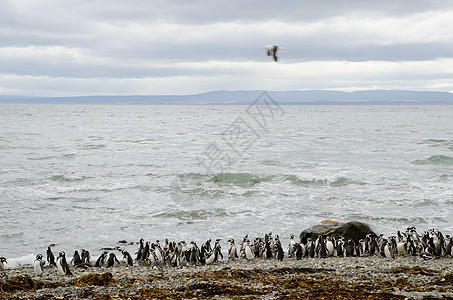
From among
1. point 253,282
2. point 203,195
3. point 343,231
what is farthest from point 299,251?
point 203,195

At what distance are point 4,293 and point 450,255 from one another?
10.8m

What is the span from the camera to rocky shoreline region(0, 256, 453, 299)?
29.9 ft

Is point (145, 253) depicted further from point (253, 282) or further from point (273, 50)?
point (273, 50)

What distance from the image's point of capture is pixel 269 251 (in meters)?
13.6

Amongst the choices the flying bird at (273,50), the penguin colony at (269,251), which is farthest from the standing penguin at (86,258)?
the flying bird at (273,50)

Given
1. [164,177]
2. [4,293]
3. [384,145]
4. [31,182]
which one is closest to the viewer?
[4,293]

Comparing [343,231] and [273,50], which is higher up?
[273,50]

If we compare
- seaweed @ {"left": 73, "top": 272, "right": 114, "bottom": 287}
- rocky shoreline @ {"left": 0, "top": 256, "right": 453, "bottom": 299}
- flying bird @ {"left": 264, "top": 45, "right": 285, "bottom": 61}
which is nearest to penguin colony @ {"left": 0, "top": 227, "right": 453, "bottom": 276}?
rocky shoreline @ {"left": 0, "top": 256, "right": 453, "bottom": 299}

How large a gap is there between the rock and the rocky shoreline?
2.22m

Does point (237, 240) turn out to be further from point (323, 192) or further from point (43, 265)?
point (323, 192)

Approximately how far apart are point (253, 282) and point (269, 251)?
11.6 feet

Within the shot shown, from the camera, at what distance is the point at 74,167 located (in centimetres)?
3203

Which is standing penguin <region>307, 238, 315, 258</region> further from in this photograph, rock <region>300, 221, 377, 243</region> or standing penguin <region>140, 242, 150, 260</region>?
standing penguin <region>140, 242, 150, 260</region>

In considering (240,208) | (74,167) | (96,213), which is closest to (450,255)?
(240,208)
